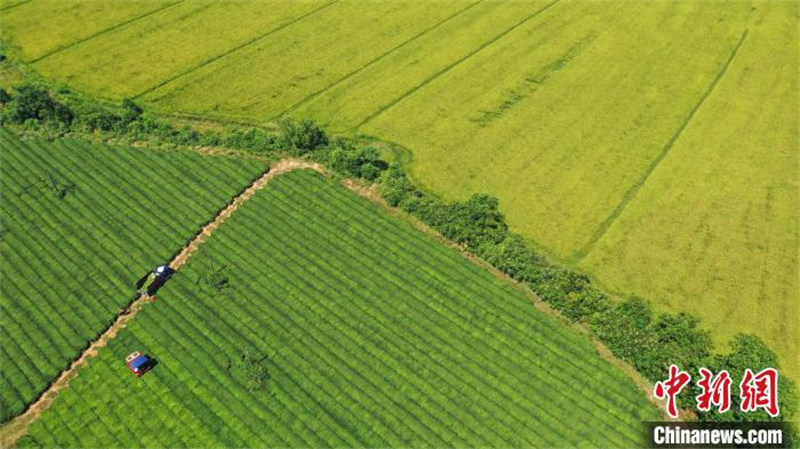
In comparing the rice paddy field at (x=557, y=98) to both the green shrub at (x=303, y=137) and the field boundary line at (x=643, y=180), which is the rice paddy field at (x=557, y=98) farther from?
the green shrub at (x=303, y=137)

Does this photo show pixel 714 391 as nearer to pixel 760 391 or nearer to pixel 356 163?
pixel 760 391

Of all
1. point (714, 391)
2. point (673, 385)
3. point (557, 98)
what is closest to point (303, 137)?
point (557, 98)

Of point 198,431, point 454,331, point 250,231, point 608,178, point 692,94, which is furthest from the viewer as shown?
point 692,94

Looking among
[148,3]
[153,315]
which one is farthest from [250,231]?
[148,3]

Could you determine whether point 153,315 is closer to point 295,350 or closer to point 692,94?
point 295,350

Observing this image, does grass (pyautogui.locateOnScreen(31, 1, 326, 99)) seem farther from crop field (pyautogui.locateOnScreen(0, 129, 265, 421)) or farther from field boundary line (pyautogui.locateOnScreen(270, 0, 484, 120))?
field boundary line (pyautogui.locateOnScreen(270, 0, 484, 120))

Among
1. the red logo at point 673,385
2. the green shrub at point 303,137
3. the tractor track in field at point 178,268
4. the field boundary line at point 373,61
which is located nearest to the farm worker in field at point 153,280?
the tractor track in field at point 178,268
